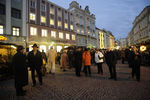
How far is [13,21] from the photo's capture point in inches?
714

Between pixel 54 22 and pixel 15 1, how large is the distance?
1055 centimetres

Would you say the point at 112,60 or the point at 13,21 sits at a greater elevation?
the point at 13,21

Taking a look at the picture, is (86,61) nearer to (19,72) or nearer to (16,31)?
(19,72)

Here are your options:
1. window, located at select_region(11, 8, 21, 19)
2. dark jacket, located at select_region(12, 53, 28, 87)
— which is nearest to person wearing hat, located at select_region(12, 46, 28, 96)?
dark jacket, located at select_region(12, 53, 28, 87)

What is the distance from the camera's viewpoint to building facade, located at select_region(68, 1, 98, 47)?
114ft

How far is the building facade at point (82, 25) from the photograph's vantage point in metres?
34.6

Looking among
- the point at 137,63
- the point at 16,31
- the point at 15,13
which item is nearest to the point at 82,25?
the point at 15,13

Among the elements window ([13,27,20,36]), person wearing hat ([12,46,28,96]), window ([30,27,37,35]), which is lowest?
person wearing hat ([12,46,28,96])

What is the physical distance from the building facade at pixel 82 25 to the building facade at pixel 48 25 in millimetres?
3602

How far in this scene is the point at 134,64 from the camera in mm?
5141

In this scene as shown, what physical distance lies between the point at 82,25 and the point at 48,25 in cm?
1653

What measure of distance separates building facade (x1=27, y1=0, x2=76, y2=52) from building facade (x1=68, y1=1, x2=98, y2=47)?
360 centimetres

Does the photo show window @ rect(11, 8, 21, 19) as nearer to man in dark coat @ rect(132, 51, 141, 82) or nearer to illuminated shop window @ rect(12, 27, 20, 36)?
illuminated shop window @ rect(12, 27, 20, 36)

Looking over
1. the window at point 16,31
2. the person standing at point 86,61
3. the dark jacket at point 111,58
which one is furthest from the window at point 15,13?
the dark jacket at point 111,58
